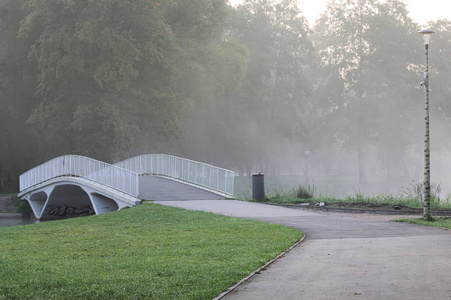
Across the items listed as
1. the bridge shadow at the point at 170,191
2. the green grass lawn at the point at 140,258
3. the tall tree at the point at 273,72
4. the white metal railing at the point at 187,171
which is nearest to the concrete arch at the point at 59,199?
the white metal railing at the point at 187,171

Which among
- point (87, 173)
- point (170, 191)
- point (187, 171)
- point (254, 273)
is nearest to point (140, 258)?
point (254, 273)

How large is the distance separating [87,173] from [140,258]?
2199cm

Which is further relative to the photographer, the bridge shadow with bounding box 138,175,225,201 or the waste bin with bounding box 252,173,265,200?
the bridge shadow with bounding box 138,175,225,201

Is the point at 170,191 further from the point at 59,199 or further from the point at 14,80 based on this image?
the point at 14,80

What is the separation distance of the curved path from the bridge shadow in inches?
447

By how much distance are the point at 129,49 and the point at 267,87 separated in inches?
1129

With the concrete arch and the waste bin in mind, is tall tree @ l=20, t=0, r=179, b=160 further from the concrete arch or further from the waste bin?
the waste bin

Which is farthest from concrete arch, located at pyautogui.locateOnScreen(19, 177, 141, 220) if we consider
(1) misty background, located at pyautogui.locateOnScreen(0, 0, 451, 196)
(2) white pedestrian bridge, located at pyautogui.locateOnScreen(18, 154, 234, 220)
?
(1) misty background, located at pyautogui.locateOnScreen(0, 0, 451, 196)

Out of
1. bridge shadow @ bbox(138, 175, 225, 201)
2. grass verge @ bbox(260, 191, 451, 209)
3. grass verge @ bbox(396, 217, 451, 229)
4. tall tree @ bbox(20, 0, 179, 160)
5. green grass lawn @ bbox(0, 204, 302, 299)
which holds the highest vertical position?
tall tree @ bbox(20, 0, 179, 160)

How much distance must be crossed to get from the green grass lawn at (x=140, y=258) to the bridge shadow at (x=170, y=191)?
794 cm

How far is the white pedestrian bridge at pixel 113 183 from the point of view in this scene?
27.0 metres

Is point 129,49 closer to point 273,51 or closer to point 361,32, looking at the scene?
point 273,51

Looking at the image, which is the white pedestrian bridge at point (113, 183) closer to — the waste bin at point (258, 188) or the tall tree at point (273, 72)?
the waste bin at point (258, 188)

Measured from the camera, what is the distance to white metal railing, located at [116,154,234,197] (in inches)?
1114
